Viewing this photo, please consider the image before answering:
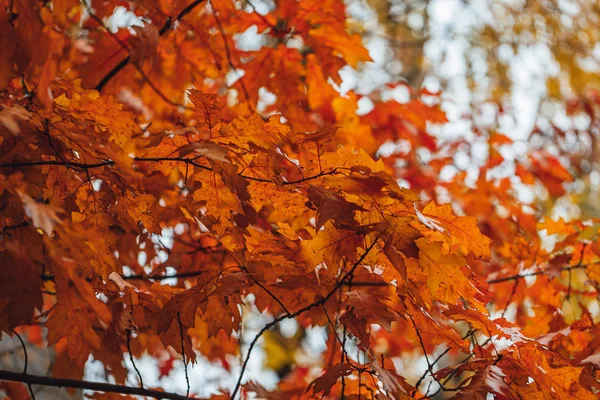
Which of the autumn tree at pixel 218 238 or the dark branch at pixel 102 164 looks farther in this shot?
the dark branch at pixel 102 164

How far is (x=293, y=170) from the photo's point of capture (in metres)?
1.39

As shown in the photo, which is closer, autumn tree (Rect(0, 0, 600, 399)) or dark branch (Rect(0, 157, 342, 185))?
autumn tree (Rect(0, 0, 600, 399))

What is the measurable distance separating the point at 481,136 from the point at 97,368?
9.80ft

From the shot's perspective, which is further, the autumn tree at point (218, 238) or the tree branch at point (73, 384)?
the tree branch at point (73, 384)

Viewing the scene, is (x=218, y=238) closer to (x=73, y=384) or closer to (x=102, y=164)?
(x=102, y=164)

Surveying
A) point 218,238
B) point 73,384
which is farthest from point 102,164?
point 73,384

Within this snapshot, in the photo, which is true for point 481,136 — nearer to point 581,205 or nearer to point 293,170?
point 581,205

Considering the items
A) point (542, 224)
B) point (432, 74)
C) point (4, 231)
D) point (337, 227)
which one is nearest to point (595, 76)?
point (432, 74)

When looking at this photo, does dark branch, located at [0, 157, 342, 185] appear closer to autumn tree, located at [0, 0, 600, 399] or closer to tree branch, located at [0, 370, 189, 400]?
autumn tree, located at [0, 0, 600, 399]

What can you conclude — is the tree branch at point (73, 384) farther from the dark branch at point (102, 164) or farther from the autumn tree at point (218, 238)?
the dark branch at point (102, 164)

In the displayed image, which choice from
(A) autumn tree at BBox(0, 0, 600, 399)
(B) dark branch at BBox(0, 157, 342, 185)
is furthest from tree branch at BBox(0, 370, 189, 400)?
(B) dark branch at BBox(0, 157, 342, 185)

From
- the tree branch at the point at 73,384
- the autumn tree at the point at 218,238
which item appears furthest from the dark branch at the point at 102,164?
the tree branch at the point at 73,384

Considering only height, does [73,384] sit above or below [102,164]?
below

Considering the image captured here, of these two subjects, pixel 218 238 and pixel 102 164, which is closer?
pixel 102 164
